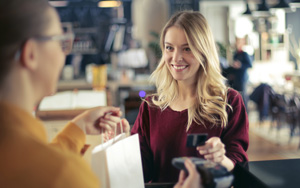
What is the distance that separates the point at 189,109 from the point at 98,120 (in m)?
0.62

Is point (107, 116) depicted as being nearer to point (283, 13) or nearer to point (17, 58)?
point (17, 58)

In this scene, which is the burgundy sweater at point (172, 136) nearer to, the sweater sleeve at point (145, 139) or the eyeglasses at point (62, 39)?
the sweater sleeve at point (145, 139)

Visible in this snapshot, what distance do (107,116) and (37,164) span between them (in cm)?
52

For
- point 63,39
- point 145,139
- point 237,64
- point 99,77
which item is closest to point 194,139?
point 63,39

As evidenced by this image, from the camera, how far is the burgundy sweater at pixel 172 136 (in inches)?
62.3

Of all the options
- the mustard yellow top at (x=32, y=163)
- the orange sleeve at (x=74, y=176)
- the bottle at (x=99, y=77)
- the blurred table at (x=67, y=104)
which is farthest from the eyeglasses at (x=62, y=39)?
the bottle at (x=99, y=77)

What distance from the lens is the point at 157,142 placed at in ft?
5.45

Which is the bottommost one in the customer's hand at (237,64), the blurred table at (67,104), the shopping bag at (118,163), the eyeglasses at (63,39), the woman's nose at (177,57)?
the blurred table at (67,104)

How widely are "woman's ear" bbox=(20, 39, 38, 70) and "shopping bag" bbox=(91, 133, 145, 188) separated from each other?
1.17 ft

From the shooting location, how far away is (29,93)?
2.44 ft

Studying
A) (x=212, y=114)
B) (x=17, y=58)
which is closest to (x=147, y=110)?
(x=212, y=114)

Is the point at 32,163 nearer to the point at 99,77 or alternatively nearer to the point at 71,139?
the point at 71,139

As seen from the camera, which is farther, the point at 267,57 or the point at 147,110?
the point at 267,57

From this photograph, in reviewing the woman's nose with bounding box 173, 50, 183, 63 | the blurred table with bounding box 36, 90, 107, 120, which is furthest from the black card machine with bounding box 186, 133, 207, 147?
the blurred table with bounding box 36, 90, 107, 120
